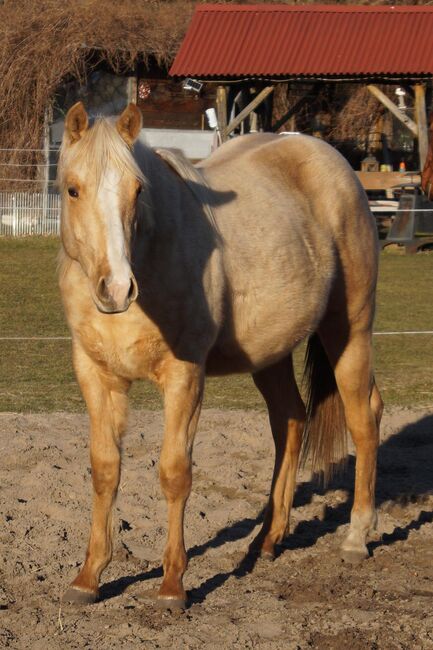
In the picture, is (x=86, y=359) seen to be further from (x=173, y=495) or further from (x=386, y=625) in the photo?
(x=386, y=625)

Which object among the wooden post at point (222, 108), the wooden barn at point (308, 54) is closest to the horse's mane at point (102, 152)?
the wooden barn at point (308, 54)

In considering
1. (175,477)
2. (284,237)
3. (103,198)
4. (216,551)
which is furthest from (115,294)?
(216,551)

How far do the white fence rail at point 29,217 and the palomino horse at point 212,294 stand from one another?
15.1 m

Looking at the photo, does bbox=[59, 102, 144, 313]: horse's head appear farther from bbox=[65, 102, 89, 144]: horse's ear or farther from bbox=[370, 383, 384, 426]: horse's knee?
bbox=[370, 383, 384, 426]: horse's knee

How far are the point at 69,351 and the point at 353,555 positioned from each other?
5.70 meters

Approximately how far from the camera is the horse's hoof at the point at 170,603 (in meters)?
4.25

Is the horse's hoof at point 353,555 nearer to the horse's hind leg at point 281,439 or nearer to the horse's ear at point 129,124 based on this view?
the horse's hind leg at point 281,439

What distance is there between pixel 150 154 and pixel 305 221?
1.11 metres

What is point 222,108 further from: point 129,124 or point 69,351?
point 129,124

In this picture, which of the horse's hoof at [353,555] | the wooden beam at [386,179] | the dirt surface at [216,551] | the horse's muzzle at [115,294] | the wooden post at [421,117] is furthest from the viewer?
the wooden beam at [386,179]

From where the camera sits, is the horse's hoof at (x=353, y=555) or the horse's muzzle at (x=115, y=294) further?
the horse's hoof at (x=353, y=555)

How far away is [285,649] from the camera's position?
387 cm

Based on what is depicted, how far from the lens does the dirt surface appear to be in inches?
160

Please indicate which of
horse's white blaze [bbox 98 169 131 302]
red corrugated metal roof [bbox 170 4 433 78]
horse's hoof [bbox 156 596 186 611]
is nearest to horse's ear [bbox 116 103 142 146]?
horse's white blaze [bbox 98 169 131 302]
